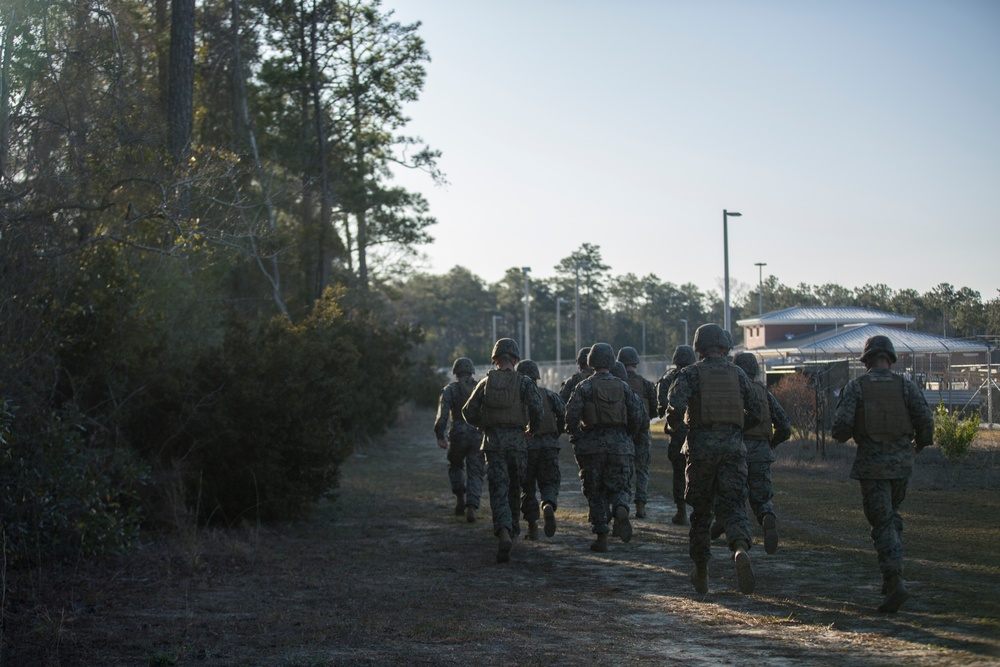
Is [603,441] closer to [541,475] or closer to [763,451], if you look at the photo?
[541,475]

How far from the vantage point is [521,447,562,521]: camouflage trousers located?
12391mm

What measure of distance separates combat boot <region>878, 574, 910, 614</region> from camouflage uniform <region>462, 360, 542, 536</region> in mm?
4341

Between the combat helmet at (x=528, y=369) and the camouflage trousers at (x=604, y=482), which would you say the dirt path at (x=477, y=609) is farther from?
the combat helmet at (x=528, y=369)

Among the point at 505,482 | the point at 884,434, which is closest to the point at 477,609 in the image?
the point at 505,482

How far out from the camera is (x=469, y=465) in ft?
48.9

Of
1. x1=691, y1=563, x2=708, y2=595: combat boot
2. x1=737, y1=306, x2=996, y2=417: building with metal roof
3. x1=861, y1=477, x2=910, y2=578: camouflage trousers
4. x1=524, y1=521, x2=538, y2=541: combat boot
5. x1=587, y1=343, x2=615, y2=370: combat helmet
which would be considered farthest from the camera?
x1=737, y1=306, x2=996, y2=417: building with metal roof

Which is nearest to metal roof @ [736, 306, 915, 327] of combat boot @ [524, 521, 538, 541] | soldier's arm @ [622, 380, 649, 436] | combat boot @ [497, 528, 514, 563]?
combat boot @ [524, 521, 538, 541]

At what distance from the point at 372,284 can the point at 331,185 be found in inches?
426

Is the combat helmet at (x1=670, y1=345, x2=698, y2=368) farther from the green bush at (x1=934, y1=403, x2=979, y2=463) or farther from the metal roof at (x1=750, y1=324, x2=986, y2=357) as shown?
the metal roof at (x1=750, y1=324, x2=986, y2=357)

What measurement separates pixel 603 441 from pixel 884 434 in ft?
11.9

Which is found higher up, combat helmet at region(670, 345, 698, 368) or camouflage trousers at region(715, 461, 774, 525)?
combat helmet at region(670, 345, 698, 368)

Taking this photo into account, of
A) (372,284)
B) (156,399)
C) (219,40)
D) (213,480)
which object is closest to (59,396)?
(156,399)

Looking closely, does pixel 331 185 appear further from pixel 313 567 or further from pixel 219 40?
pixel 313 567

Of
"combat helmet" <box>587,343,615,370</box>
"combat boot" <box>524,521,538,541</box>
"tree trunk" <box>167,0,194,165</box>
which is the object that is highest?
"tree trunk" <box>167,0,194,165</box>
